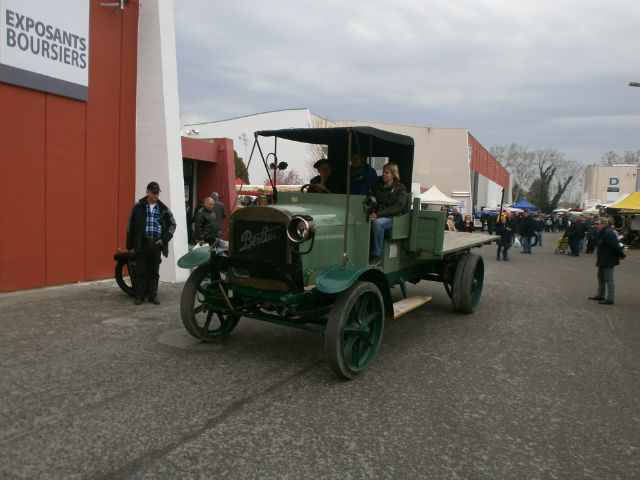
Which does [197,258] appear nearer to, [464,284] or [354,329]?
[354,329]

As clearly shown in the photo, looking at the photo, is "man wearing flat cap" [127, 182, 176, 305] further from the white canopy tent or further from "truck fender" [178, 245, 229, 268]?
the white canopy tent

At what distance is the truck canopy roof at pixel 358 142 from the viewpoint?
5023mm

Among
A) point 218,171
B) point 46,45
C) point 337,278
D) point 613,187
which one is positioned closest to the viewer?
point 337,278

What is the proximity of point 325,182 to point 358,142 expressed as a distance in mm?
921

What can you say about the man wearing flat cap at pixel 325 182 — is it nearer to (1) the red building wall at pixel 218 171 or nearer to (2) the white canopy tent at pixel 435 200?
(1) the red building wall at pixel 218 171

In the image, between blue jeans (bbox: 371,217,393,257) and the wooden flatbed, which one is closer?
blue jeans (bbox: 371,217,393,257)

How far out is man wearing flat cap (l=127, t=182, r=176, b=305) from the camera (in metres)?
6.69

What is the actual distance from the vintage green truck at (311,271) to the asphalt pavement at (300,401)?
16.8 inches

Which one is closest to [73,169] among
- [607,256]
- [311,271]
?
[311,271]

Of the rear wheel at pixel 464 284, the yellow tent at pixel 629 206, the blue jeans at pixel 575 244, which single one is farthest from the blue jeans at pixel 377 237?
the yellow tent at pixel 629 206

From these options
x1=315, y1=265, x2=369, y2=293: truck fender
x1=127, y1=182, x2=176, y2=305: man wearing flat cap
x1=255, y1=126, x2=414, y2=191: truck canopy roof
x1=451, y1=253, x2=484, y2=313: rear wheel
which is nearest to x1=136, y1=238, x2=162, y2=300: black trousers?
→ x1=127, y1=182, x2=176, y2=305: man wearing flat cap

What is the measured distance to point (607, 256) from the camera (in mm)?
8594

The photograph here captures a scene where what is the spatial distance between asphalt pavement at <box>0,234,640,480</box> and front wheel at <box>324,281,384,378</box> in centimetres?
20

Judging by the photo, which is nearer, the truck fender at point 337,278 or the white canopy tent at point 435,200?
the truck fender at point 337,278
